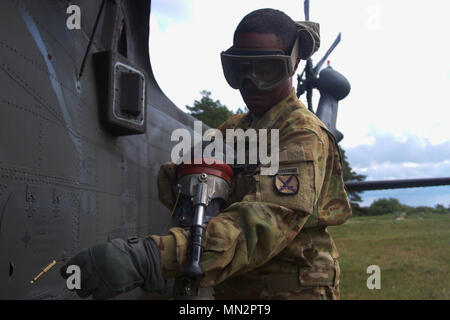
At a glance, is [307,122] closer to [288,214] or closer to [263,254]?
[288,214]

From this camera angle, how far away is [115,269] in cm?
133

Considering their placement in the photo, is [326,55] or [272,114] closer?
[272,114]

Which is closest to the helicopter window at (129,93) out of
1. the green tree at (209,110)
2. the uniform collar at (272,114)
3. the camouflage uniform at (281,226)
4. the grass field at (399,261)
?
the camouflage uniform at (281,226)

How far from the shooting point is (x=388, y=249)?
394 inches

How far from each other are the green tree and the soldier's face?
19781 millimetres

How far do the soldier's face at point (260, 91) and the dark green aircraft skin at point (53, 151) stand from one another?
3.54ft

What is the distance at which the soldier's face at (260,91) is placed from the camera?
6.67 feet

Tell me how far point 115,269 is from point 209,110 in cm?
2305

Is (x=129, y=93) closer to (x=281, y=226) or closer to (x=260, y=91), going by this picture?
(x=260, y=91)

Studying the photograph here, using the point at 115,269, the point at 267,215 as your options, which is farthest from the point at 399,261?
the point at 115,269

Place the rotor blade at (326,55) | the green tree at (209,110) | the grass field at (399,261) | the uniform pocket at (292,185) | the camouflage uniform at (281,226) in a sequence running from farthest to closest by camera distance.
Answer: the green tree at (209,110) < the rotor blade at (326,55) < the grass field at (399,261) < the uniform pocket at (292,185) < the camouflage uniform at (281,226)

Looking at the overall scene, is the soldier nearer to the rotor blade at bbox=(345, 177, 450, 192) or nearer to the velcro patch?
the velcro patch

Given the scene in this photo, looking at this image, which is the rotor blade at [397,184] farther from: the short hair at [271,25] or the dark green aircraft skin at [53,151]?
the short hair at [271,25]
